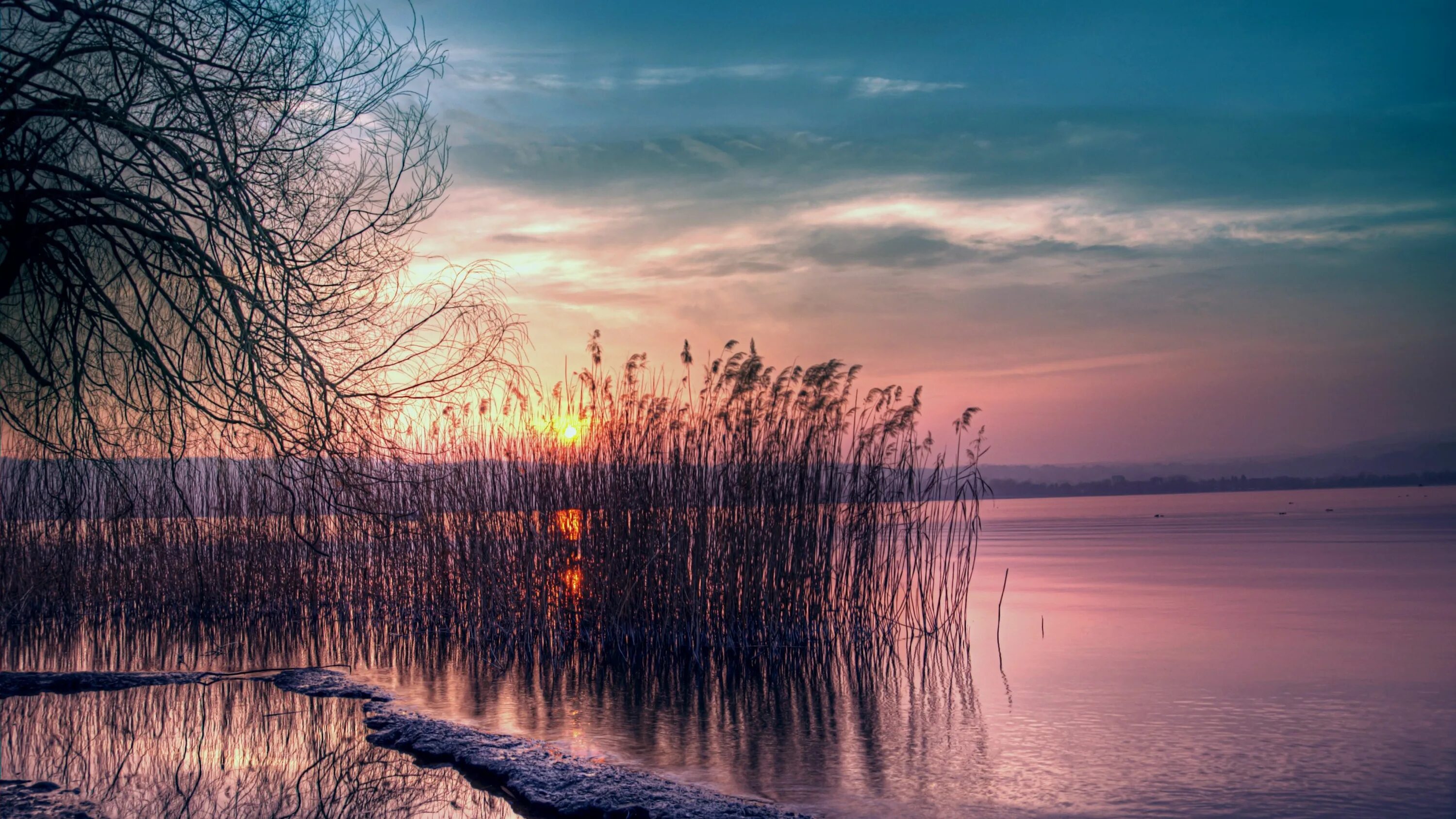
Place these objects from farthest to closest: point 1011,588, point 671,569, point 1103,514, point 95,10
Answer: point 1103,514
point 1011,588
point 671,569
point 95,10

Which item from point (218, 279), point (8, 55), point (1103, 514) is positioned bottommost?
point (1103, 514)

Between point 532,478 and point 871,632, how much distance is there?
3.23m

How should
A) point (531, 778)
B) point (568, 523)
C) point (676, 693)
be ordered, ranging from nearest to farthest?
point (531, 778) < point (676, 693) < point (568, 523)

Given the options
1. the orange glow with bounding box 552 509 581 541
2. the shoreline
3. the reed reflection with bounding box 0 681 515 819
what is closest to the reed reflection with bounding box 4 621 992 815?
the shoreline

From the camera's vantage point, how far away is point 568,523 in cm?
814

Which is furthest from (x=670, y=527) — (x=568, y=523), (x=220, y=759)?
(x=220, y=759)

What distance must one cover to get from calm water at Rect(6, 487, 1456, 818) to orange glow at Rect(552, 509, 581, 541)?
1.03 metres

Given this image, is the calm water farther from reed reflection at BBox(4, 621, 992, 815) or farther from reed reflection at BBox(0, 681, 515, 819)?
reed reflection at BBox(0, 681, 515, 819)

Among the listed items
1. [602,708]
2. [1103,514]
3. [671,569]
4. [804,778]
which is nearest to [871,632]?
[671,569]

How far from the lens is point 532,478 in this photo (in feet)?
27.5

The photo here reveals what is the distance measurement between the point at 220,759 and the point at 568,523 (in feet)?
11.5

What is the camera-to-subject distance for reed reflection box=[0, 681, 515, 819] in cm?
432

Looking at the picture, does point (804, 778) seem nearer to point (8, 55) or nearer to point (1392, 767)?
point (1392, 767)

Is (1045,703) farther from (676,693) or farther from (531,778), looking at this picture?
(531,778)
